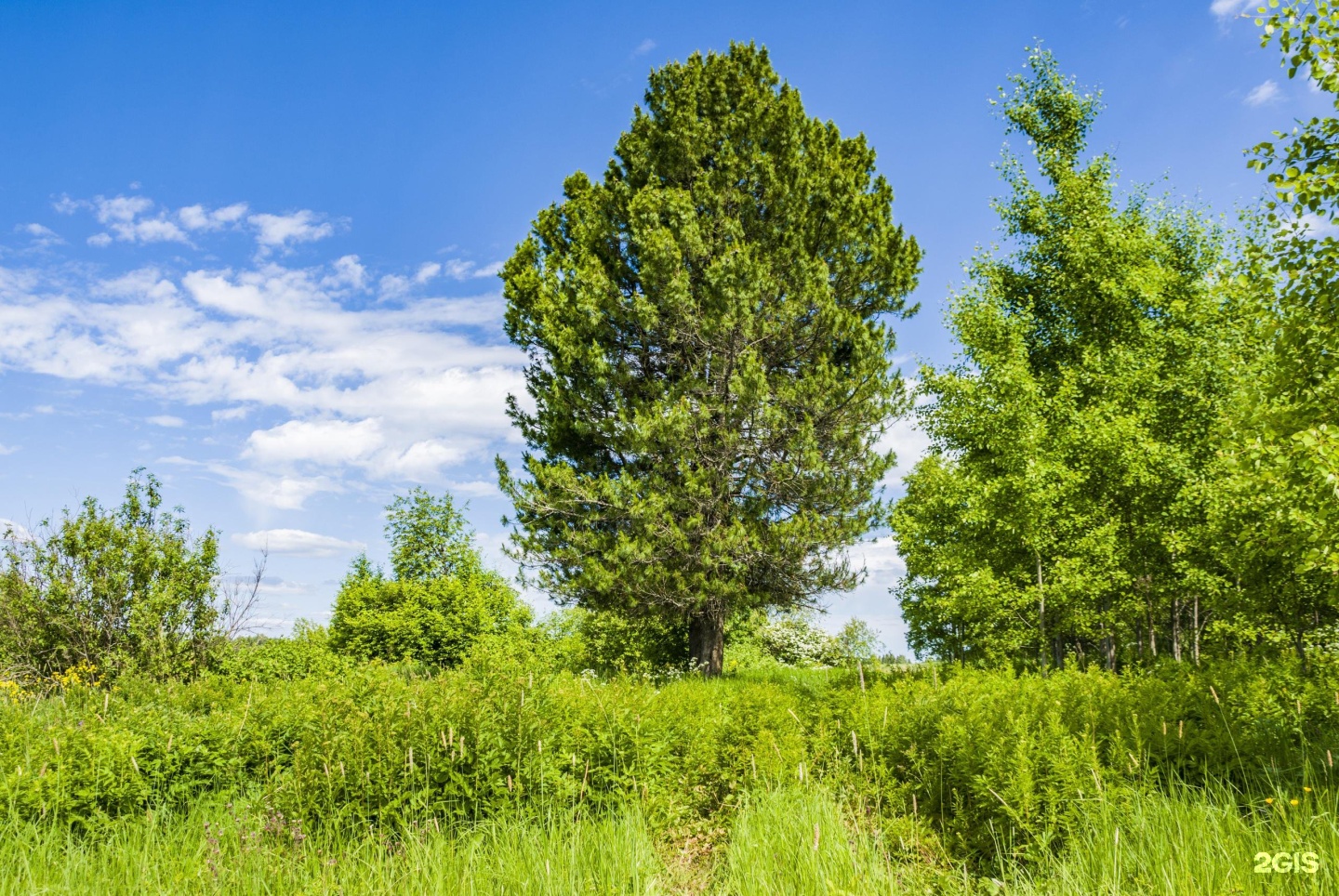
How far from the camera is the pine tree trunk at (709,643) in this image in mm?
14647

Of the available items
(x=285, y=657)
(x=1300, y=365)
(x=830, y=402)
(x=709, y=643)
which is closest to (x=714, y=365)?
(x=830, y=402)

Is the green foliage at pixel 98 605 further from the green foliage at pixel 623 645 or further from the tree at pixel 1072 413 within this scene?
the tree at pixel 1072 413

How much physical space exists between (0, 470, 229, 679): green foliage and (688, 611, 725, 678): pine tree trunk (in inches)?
362

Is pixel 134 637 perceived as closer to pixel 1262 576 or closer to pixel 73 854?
pixel 73 854

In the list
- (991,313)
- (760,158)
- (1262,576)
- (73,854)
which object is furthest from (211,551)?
(1262,576)

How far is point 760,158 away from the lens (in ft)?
48.6

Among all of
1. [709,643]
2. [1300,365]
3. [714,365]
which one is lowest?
[709,643]

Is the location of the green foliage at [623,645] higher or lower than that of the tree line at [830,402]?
lower

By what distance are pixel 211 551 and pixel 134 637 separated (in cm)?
192

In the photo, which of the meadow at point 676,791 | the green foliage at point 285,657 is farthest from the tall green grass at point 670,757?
the green foliage at point 285,657

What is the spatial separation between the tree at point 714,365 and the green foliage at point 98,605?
639 centimetres

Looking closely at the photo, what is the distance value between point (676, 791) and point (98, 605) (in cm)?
1351

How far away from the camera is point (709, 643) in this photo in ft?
48.6

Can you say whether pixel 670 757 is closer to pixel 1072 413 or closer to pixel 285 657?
pixel 1072 413
